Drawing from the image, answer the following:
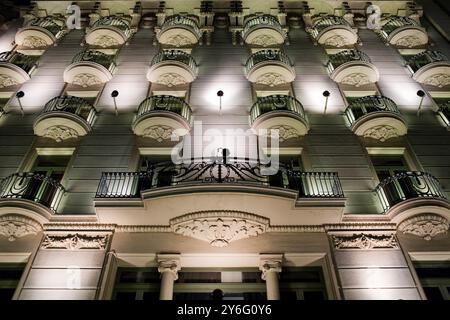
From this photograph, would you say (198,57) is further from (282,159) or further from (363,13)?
(363,13)

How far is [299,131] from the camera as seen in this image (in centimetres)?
1448

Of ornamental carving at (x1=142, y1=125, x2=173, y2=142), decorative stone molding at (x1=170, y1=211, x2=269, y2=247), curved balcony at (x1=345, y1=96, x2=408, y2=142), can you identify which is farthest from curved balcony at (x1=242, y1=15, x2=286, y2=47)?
decorative stone molding at (x1=170, y1=211, x2=269, y2=247)

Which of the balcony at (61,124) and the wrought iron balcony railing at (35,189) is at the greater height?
the balcony at (61,124)

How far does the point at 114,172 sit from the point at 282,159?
17.3ft

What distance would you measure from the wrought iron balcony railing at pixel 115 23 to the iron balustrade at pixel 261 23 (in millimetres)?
5550

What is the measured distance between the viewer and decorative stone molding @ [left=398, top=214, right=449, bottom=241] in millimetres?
11180

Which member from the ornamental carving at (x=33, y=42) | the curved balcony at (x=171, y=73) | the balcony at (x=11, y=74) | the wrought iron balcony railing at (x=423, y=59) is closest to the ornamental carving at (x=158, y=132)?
the curved balcony at (x=171, y=73)

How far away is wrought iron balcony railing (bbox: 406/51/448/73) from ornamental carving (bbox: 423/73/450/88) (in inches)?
32.2

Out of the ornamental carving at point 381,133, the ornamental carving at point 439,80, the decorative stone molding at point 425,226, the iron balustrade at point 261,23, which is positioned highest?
the iron balustrade at point 261,23

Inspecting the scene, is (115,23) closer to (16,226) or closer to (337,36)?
(337,36)

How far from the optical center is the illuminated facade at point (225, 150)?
10930mm

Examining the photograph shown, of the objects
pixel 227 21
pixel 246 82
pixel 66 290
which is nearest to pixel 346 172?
pixel 246 82

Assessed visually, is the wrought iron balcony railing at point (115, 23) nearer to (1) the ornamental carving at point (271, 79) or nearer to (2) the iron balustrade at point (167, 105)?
(2) the iron balustrade at point (167, 105)

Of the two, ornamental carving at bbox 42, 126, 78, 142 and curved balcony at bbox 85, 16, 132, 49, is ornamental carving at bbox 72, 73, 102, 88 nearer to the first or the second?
ornamental carving at bbox 42, 126, 78, 142
